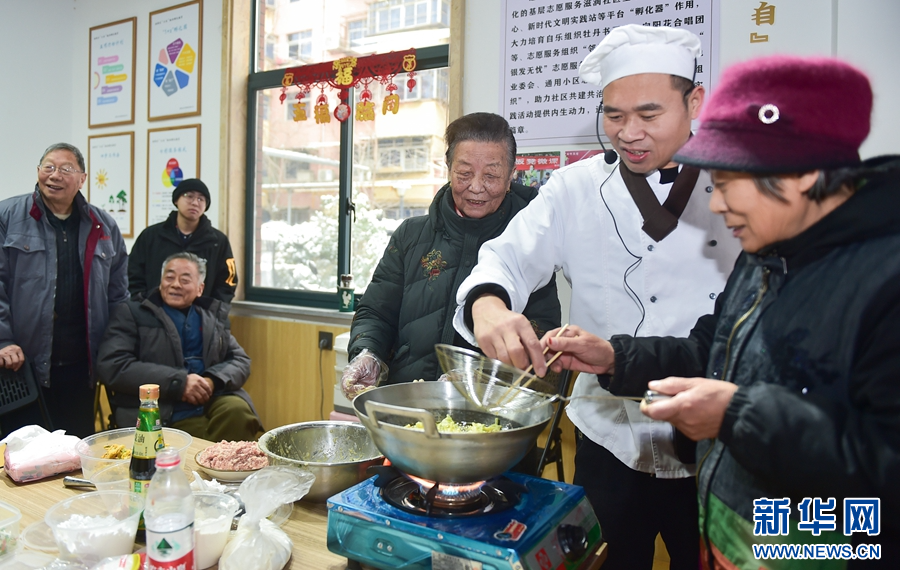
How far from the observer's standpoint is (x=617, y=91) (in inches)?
57.9

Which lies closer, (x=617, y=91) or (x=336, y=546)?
(x=336, y=546)

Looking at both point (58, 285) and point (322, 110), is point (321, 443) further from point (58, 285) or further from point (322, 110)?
point (322, 110)

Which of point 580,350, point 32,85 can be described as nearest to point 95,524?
point 580,350

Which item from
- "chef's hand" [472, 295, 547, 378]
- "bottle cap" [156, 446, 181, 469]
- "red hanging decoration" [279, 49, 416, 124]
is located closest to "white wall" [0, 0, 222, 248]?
"red hanging decoration" [279, 49, 416, 124]

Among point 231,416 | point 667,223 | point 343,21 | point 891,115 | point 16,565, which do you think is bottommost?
point 231,416

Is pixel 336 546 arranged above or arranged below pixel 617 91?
below

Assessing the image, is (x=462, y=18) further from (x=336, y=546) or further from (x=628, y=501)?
(x=336, y=546)

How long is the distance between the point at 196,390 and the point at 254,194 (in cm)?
171

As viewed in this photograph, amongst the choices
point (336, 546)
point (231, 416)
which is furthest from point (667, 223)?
point (231, 416)

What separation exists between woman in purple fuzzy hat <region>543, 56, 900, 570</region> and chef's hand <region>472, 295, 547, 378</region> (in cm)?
32

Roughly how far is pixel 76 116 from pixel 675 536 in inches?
201

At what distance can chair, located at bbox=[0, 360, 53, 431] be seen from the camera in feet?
8.46

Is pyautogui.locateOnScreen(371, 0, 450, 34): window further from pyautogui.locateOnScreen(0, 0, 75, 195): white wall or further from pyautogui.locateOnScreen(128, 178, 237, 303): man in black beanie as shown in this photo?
pyautogui.locateOnScreen(0, 0, 75, 195): white wall

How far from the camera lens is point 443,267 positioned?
6.77ft
